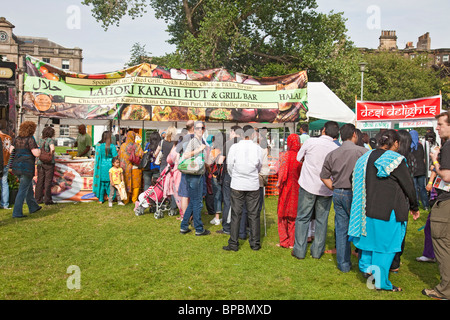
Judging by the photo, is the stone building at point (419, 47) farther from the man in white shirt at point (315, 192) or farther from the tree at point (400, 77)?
the man in white shirt at point (315, 192)

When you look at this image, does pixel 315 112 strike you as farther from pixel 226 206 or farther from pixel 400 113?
pixel 226 206

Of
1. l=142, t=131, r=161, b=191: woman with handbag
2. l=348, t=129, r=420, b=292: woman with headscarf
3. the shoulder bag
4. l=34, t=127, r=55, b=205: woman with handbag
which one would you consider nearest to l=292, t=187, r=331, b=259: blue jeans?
l=348, t=129, r=420, b=292: woman with headscarf

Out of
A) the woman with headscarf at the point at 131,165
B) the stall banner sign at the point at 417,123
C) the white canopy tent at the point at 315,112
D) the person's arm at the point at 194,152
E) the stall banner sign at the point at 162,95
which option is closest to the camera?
the person's arm at the point at 194,152

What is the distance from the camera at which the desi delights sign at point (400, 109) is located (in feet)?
36.1

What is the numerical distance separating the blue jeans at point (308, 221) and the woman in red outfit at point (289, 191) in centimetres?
47

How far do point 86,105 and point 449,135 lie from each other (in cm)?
785

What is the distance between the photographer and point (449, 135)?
384cm

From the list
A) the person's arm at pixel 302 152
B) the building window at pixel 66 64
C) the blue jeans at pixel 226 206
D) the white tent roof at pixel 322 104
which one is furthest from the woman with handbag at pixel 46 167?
the building window at pixel 66 64

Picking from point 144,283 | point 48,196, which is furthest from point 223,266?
point 48,196

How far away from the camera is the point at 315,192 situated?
→ 16.4 ft

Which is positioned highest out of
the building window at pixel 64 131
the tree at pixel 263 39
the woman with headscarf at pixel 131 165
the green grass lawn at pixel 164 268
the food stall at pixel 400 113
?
the tree at pixel 263 39

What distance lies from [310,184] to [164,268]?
2305mm

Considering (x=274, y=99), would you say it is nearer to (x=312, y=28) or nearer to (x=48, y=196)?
(x=48, y=196)

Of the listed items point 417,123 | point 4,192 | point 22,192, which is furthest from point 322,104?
point 4,192
